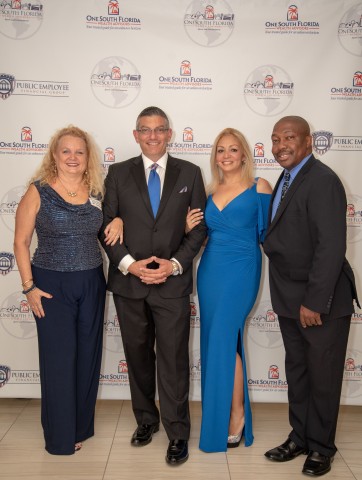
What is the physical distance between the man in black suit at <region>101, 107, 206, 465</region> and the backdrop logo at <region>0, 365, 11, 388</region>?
1101mm

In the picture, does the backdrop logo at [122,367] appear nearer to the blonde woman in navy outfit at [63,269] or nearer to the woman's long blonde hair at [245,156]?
the blonde woman in navy outfit at [63,269]

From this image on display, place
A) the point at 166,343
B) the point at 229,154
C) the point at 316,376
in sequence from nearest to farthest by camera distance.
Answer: the point at 316,376 < the point at 166,343 < the point at 229,154

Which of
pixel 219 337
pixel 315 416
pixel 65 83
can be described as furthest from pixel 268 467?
pixel 65 83

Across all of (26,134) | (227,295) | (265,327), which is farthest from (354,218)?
(26,134)

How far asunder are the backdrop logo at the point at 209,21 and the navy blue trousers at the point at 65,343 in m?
1.70

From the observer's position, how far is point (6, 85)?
10.5 feet

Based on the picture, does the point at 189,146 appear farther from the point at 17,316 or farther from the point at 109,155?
the point at 17,316

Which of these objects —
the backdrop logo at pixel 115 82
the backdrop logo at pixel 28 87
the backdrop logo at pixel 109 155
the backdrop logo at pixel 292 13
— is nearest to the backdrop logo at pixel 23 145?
the backdrop logo at pixel 28 87

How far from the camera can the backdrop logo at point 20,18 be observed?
10.4ft

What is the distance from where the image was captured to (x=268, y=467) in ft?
8.48

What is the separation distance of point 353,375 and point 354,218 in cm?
110

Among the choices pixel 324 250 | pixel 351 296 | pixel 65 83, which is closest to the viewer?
pixel 324 250

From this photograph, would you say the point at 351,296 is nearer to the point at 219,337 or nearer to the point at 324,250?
the point at 324,250

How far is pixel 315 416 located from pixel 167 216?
1.31 meters
